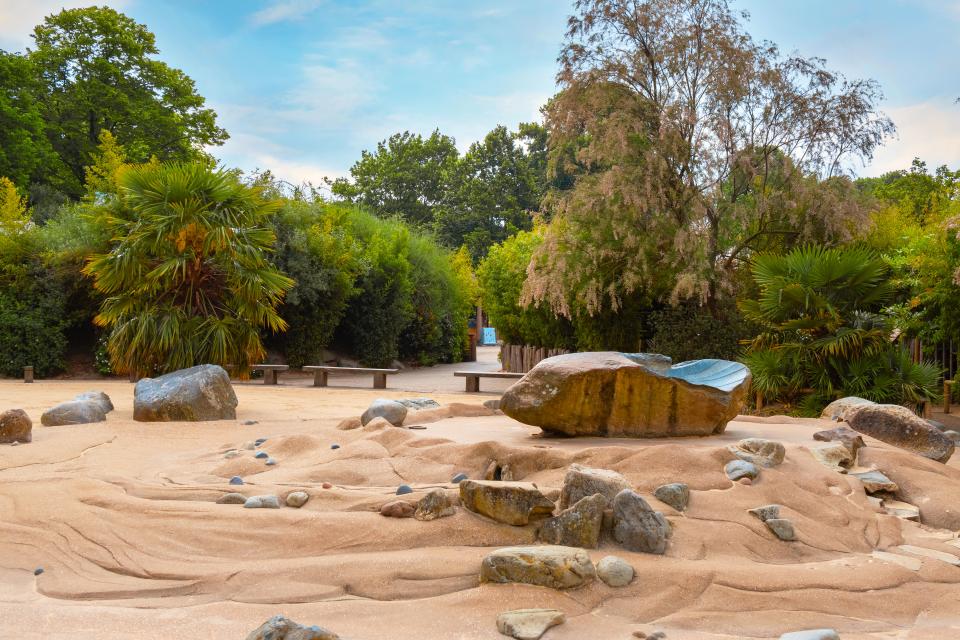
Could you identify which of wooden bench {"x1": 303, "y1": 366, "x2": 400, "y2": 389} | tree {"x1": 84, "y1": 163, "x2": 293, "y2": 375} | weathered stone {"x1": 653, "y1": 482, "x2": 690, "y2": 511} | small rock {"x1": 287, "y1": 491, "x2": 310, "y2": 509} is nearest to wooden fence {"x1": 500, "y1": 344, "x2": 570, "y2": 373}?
wooden bench {"x1": 303, "y1": 366, "x2": 400, "y2": 389}

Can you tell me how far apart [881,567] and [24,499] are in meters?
5.00

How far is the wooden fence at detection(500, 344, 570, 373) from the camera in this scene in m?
17.1

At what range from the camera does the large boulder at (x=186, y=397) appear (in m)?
8.67

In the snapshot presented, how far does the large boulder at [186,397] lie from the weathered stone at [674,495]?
6.28 meters

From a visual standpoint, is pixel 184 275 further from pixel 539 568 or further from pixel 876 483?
pixel 876 483

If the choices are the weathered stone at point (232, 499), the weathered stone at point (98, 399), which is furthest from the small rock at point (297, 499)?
the weathered stone at point (98, 399)

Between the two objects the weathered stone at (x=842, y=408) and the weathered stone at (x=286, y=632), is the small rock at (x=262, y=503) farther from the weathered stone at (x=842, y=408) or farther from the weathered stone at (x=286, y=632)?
the weathered stone at (x=842, y=408)

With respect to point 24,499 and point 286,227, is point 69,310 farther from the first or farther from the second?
point 24,499

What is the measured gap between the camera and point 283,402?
11625 millimetres

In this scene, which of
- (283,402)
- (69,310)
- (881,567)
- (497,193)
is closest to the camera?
(881,567)

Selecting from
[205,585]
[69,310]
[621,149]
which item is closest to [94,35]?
[69,310]

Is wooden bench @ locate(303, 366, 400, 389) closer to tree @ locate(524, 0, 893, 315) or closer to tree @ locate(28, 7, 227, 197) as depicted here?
tree @ locate(524, 0, 893, 315)

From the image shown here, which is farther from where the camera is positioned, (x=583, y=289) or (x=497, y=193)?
(x=497, y=193)

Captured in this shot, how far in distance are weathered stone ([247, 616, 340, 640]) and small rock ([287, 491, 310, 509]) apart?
69.7 inches
